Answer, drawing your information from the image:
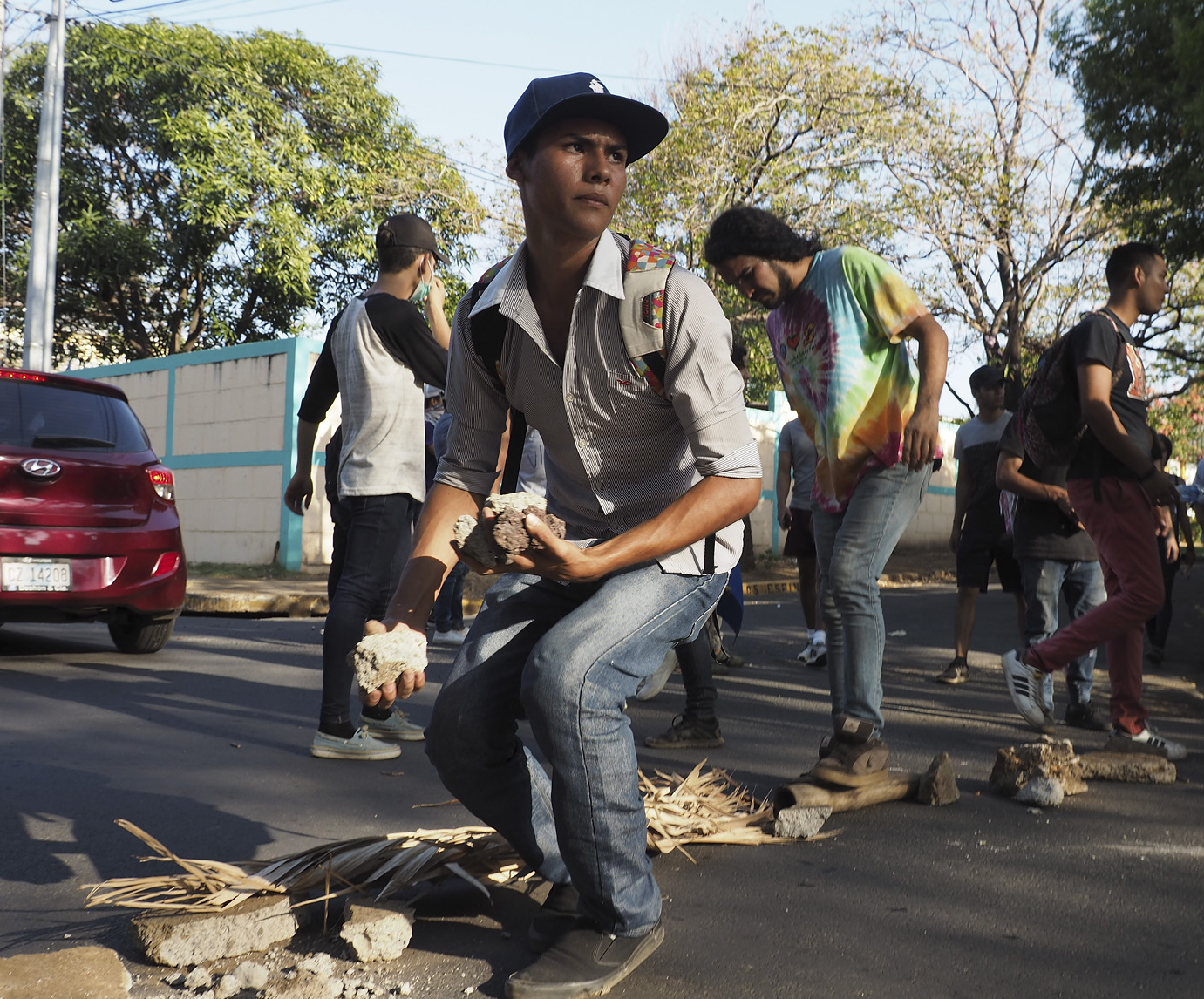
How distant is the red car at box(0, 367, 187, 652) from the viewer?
6.79 metres

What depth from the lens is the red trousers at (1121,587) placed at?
4680mm

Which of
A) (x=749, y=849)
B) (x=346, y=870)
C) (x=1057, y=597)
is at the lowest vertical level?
(x=749, y=849)

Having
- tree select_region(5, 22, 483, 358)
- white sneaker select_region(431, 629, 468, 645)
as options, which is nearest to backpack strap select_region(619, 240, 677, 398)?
white sneaker select_region(431, 629, 468, 645)

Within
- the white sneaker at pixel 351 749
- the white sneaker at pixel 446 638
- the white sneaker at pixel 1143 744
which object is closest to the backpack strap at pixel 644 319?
the white sneaker at pixel 351 749

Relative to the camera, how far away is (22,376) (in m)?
7.14

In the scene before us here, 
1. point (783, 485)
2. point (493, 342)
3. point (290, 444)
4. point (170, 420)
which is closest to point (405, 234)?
point (493, 342)

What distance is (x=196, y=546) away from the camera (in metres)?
17.4

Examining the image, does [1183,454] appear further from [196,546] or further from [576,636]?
[576,636]

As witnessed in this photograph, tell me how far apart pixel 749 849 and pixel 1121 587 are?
2.19 m

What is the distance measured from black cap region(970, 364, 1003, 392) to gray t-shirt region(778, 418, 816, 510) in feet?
4.31

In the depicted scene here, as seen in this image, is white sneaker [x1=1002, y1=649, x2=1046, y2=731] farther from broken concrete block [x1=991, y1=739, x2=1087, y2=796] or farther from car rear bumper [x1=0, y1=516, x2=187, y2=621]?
car rear bumper [x1=0, y1=516, x2=187, y2=621]

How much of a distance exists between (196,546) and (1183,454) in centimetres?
3377

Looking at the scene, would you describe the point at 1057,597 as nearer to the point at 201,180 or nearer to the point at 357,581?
the point at 357,581

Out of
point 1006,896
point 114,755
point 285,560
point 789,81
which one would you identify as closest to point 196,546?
point 285,560
